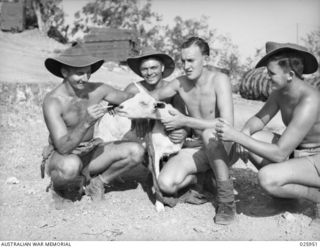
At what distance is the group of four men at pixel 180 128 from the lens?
11.0ft

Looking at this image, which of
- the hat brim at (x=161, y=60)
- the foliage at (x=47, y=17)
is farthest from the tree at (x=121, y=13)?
the hat brim at (x=161, y=60)

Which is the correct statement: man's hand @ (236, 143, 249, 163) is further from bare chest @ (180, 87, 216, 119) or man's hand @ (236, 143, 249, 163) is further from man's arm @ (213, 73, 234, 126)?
bare chest @ (180, 87, 216, 119)

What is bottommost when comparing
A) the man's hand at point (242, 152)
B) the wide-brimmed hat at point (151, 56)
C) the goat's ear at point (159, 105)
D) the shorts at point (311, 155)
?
the man's hand at point (242, 152)

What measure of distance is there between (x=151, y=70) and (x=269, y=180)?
1.67 m

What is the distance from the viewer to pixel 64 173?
3.74m

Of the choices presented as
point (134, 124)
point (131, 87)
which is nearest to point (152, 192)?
point (134, 124)

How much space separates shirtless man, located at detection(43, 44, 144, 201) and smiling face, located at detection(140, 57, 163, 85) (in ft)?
0.92

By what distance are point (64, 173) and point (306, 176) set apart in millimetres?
2205

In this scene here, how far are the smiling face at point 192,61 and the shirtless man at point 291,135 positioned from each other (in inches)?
23.6

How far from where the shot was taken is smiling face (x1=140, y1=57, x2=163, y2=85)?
162 inches

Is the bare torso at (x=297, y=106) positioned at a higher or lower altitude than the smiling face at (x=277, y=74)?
lower

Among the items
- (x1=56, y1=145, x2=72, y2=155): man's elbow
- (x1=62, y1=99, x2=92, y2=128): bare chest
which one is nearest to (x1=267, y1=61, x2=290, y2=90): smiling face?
(x1=62, y1=99, x2=92, y2=128): bare chest

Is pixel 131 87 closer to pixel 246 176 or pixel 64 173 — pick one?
pixel 64 173

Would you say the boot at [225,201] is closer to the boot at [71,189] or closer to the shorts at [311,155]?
the shorts at [311,155]
